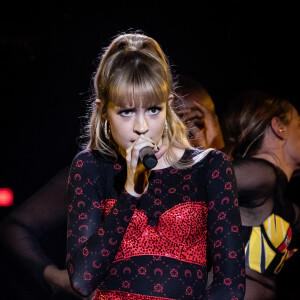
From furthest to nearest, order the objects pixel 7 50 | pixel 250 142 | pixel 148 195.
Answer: pixel 7 50 → pixel 250 142 → pixel 148 195

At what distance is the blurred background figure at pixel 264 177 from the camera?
7.84 ft

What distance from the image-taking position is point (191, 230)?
5.30ft

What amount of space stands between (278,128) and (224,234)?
125cm

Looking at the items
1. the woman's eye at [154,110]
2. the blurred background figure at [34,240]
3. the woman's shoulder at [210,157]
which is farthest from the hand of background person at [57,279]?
the woman's eye at [154,110]

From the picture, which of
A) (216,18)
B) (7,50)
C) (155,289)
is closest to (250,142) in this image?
(216,18)

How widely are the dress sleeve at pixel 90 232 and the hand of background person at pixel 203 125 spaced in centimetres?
124

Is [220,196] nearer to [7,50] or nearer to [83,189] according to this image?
[83,189]

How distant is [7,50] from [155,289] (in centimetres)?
212

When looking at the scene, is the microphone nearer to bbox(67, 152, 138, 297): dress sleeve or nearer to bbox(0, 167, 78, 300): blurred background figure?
bbox(67, 152, 138, 297): dress sleeve

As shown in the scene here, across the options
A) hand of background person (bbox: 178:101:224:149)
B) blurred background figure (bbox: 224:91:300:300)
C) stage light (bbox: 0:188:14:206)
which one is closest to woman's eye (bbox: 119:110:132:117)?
blurred background figure (bbox: 224:91:300:300)

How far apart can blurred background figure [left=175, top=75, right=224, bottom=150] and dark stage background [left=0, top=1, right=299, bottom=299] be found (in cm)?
38

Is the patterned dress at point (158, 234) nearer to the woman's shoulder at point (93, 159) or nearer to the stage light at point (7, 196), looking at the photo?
the woman's shoulder at point (93, 159)

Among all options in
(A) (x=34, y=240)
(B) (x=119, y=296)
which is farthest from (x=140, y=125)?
(A) (x=34, y=240)

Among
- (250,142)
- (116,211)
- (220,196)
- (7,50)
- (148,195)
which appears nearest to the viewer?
(116,211)
